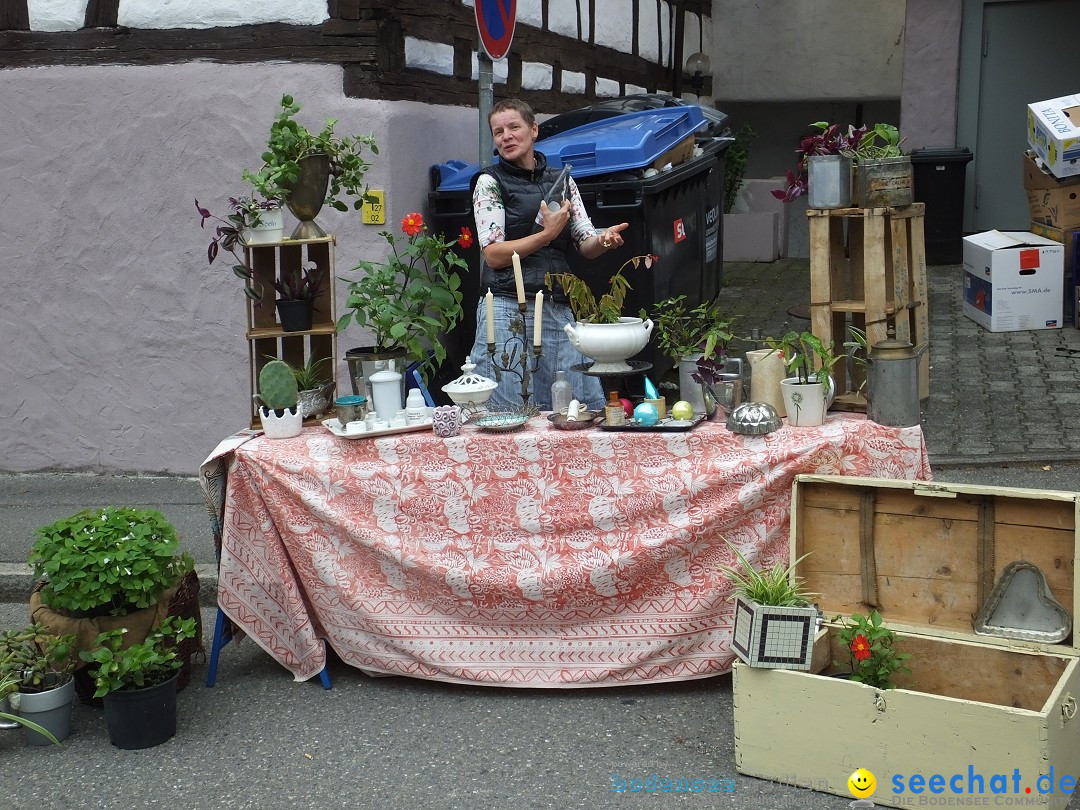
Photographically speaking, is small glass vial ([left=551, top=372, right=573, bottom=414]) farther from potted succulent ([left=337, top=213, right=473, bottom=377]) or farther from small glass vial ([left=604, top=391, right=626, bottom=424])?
potted succulent ([left=337, top=213, right=473, bottom=377])

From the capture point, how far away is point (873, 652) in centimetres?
313

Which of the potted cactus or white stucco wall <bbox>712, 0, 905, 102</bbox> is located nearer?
the potted cactus

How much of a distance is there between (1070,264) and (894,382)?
219 inches

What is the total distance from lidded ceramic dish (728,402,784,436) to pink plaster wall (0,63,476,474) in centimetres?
257

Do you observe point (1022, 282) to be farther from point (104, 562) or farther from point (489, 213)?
point (104, 562)

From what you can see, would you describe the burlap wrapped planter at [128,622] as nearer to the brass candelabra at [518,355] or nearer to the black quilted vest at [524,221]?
the brass candelabra at [518,355]

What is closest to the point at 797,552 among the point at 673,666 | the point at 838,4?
the point at 673,666

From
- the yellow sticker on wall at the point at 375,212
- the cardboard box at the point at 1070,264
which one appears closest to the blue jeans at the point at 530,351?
the yellow sticker on wall at the point at 375,212

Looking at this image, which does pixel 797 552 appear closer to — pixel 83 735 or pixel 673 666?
pixel 673 666

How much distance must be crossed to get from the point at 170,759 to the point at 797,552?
188 cm

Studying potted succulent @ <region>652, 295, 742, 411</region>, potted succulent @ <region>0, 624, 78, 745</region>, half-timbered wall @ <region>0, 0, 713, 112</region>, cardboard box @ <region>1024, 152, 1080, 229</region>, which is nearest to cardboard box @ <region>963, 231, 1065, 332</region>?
cardboard box @ <region>1024, 152, 1080, 229</region>

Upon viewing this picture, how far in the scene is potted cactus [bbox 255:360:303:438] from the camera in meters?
3.80

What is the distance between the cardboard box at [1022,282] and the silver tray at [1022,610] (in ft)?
17.8

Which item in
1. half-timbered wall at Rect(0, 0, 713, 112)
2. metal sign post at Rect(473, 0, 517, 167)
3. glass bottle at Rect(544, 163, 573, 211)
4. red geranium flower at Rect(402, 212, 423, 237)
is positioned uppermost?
half-timbered wall at Rect(0, 0, 713, 112)
